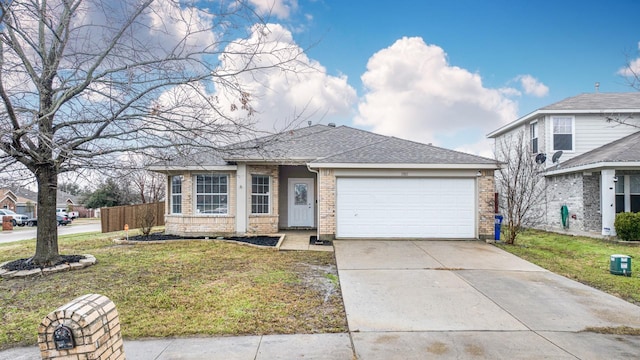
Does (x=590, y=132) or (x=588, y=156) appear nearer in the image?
(x=588, y=156)

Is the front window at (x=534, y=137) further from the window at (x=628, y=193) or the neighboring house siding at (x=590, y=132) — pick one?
the window at (x=628, y=193)

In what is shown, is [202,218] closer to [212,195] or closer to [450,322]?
[212,195]

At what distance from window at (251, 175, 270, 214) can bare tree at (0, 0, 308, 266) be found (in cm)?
589

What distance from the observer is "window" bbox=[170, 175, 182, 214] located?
43.0 feet

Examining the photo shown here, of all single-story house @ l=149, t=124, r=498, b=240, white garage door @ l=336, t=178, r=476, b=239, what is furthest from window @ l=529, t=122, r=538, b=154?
white garage door @ l=336, t=178, r=476, b=239

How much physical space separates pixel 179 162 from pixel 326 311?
8.88 metres

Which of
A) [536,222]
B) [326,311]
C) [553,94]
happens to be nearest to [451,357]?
[326,311]

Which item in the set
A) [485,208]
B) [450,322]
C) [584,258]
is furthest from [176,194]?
[584,258]

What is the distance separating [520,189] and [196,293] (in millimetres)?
11752

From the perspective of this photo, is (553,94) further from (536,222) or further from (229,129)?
(229,129)

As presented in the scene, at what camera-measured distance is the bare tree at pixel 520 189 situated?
1208cm

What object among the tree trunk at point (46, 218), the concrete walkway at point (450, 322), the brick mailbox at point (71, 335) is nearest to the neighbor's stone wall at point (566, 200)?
the concrete walkway at point (450, 322)

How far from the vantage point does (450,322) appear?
4730 millimetres

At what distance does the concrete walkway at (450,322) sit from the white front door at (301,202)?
7.07 m
